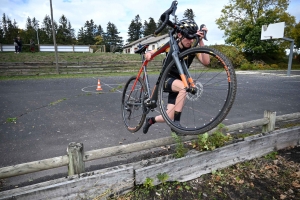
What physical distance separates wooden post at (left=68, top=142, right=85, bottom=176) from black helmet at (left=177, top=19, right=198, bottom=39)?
1815 millimetres

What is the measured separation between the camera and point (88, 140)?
13.1 ft


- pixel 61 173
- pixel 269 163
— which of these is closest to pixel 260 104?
pixel 269 163

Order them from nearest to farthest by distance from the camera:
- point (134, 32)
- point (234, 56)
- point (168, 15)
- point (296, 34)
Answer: point (168, 15)
point (234, 56)
point (296, 34)
point (134, 32)

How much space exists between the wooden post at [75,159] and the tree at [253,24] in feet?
102

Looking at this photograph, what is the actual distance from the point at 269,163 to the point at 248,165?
41 cm

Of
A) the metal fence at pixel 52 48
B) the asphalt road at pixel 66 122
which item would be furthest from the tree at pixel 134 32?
the asphalt road at pixel 66 122

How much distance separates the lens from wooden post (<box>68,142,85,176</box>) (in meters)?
2.28

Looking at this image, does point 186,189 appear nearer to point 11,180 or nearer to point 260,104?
point 11,180

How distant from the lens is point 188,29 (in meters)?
2.25

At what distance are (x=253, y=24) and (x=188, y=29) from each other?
108 feet

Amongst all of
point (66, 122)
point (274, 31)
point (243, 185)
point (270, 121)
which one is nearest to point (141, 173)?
point (243, 185)

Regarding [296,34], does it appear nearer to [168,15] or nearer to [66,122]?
[66,122]

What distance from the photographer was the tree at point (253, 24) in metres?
28.2

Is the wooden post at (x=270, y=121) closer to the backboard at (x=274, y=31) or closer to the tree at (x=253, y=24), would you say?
the backboard at (x=274, y=31)
